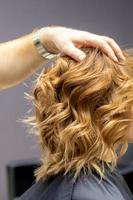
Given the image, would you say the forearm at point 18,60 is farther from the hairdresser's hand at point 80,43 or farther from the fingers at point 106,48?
the fingers at point 106,48

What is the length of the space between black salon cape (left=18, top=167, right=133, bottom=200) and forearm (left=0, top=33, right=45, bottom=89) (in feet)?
1.45

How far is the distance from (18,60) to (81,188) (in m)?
0.59

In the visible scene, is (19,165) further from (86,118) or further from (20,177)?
(86,118)

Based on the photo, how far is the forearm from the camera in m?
1.44

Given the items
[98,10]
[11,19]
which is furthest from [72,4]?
[11,19]

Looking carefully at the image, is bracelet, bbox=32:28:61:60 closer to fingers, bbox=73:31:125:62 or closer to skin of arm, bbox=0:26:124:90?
skin of arm, bbox=0:26:124:90

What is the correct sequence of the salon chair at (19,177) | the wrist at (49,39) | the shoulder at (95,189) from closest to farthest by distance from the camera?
the shoulder at (95,189), the wrist at (49,39), the salon chair at (19,177)

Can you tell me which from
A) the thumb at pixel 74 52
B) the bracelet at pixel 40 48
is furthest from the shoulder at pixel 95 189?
the bracelet at pixel 40 48

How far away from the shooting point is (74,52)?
1137mm

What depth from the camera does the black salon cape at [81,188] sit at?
1061mm

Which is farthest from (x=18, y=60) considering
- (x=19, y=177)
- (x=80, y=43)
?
(x=19, y=177)

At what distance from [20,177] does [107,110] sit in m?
1.70

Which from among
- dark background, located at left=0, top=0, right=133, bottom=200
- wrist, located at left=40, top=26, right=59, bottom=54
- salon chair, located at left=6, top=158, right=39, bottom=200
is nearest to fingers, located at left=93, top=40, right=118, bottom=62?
wrist, located at left=40, top=26, right=59, bottom=54

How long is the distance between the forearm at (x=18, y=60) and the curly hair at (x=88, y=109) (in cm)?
28
